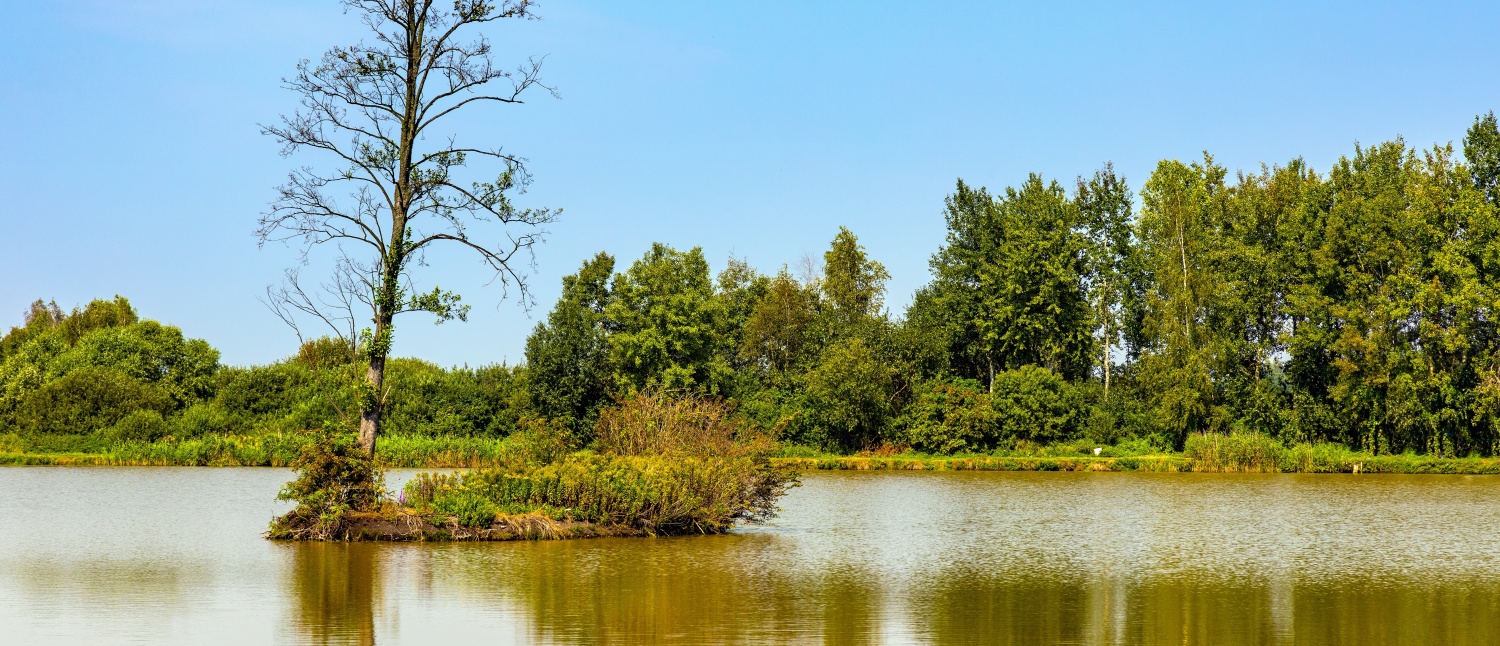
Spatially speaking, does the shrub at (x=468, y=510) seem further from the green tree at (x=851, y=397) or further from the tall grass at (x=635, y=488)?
the green tree at (x=851, y=397)

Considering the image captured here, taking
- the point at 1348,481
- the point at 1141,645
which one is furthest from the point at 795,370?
the point at 1141,645

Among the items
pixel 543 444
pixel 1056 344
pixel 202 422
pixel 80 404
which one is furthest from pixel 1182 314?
pixel 80 404

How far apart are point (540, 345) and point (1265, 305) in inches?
1631

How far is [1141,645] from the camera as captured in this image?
14102 millimetres

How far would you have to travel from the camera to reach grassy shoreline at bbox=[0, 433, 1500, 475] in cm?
5406

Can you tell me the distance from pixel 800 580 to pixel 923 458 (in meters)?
45.5

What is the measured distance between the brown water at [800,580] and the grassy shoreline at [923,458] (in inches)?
739

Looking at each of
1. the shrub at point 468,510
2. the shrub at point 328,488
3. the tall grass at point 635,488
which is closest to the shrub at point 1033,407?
the tall grass at point 635,488

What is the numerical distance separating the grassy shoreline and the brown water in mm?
18765

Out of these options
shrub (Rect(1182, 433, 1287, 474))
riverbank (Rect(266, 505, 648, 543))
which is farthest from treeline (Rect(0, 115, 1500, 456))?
riverbank (Rect(266, 505, 648, 543))

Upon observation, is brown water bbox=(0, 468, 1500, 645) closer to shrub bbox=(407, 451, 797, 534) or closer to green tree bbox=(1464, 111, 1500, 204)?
shrub bbox=(407, 451, 797, 534)

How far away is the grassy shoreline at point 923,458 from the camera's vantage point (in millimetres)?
54062

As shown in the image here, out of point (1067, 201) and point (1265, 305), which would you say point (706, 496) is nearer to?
point (1265, 305)

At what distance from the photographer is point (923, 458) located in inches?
2532
